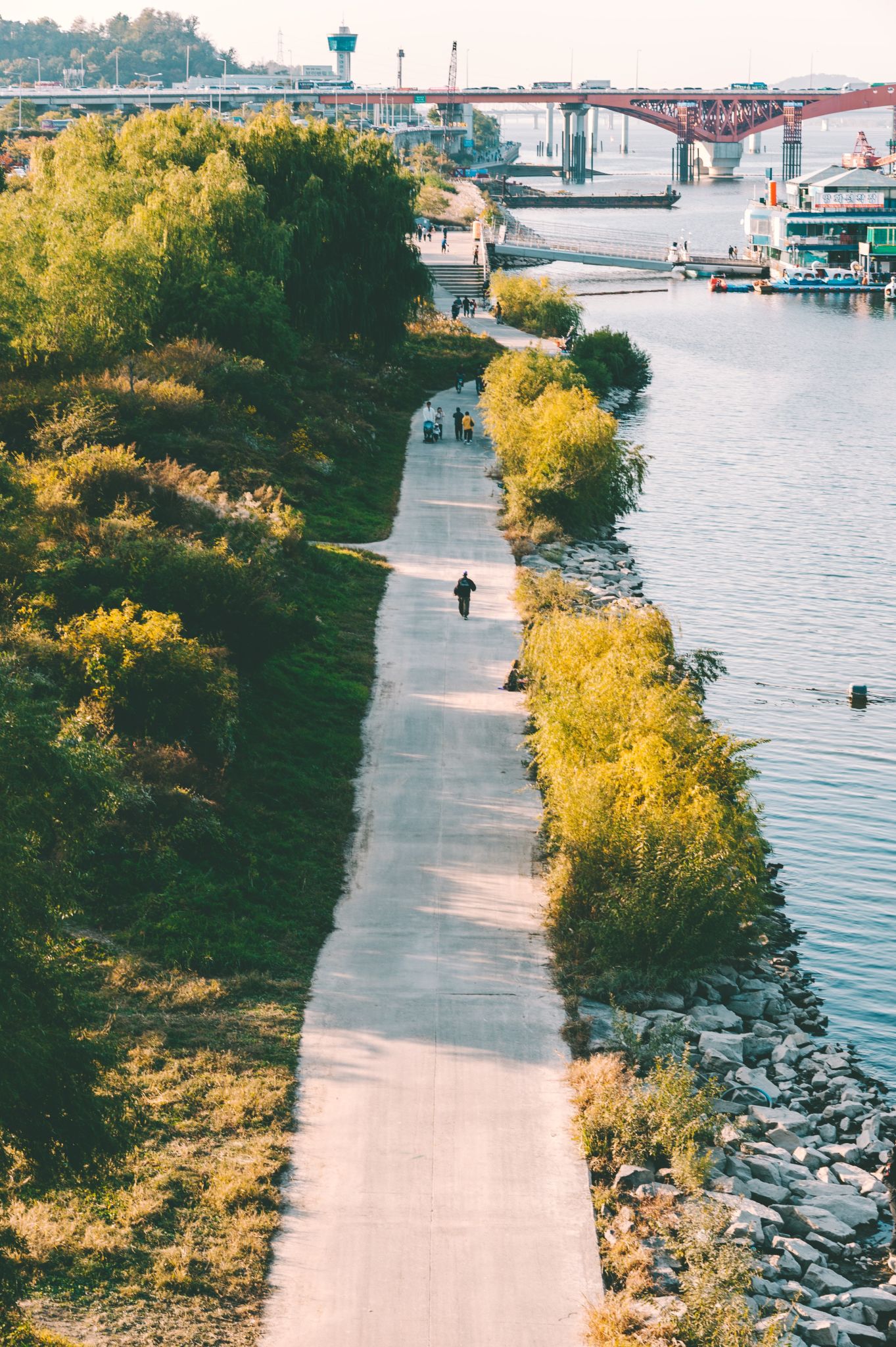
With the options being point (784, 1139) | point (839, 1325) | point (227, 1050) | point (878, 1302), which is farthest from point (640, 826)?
point (839, 1325)

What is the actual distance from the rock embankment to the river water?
4.76 feet

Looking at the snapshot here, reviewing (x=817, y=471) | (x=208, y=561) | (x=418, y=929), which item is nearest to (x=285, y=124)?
(x=817, y=471)

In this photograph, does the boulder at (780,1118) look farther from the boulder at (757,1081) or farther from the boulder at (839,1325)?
the boulder at (839,1325)

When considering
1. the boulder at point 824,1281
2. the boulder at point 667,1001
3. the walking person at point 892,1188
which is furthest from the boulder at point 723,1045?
the boulder at point 824,1281

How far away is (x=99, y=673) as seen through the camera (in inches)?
979

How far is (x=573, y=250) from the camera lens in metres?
119

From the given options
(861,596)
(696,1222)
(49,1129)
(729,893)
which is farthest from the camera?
(861,596)

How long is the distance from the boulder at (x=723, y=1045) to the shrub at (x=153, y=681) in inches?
377

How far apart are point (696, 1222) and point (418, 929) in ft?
22.5

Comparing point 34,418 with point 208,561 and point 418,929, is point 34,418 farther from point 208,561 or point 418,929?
point 418,929

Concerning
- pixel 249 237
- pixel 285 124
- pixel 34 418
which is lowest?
pixel 34 418

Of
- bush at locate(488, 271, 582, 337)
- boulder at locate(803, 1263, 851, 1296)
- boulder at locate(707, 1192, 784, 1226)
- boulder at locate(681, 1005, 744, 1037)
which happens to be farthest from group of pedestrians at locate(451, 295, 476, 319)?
boulder at locate(803, 1263, 851, 1296)

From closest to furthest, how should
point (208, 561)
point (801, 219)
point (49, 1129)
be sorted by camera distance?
point (49, 1129) → point (208, 561) → point (801, 219)

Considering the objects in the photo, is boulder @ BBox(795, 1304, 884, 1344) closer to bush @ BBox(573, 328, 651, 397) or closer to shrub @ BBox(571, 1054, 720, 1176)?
shrub @ BBox(571, 1054, 720, 1176)
